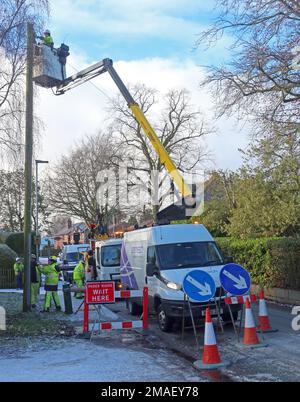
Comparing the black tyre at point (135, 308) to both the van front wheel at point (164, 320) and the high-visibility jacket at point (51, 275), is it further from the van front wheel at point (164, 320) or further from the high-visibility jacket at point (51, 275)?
the van front wheel at point (164, 320)

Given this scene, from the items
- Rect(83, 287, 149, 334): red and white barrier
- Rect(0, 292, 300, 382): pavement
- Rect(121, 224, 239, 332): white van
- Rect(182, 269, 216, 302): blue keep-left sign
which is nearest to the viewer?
Rect(0, 292, 300, 382): pavement

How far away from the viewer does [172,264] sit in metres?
12.5

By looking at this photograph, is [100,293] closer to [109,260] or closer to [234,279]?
[234,279]

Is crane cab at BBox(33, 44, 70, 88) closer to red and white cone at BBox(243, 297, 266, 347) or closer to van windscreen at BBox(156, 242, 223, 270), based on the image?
van windscreen at BBox(156, 242, 223, 270)

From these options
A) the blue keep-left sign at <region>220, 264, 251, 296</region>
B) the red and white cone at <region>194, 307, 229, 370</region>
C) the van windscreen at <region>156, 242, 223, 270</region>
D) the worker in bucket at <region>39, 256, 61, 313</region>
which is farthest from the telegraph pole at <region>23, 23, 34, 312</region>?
the red and white cone at <region>194, 307, 229, 370</region>

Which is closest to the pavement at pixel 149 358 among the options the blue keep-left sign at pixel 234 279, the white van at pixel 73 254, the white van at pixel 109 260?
the blue keep-left sign at pixel 234 279

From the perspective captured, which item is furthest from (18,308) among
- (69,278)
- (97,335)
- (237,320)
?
(69,278)

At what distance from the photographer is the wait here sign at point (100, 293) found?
11750 millimetres

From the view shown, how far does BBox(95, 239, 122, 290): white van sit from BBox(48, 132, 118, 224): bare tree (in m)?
27.8

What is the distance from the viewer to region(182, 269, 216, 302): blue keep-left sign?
9789 mm

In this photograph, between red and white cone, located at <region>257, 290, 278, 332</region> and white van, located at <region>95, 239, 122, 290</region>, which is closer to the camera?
red and white cone, located at <region>257, 290, 278, 332</region>

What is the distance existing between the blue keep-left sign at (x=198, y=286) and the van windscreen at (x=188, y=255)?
2.36 metres

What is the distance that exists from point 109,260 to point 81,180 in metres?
30.0
